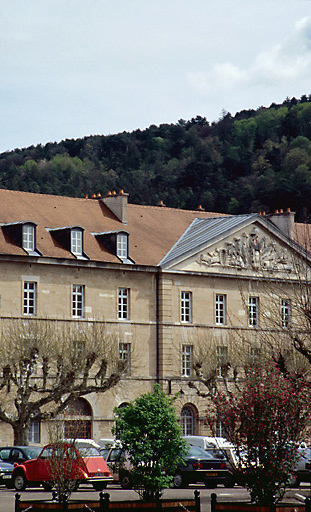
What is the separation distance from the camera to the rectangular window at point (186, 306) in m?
65.1

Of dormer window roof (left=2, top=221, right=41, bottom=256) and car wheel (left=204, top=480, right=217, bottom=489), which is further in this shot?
dormer window roof (left=2, top=221, right=41, bottom=256)

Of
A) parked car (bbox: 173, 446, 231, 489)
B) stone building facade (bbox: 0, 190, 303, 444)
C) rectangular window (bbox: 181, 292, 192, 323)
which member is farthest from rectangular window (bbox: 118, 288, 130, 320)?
parked car (bbox: 173, 446, 231, 489)

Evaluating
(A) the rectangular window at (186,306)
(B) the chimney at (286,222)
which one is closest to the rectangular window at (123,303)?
(A) the rectangular window at (186,306)

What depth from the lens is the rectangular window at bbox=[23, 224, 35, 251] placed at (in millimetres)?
59156

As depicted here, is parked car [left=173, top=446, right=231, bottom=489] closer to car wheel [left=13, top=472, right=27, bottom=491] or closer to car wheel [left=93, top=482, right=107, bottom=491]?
car wheel [left=93, top=482, right=107, bottom=491]

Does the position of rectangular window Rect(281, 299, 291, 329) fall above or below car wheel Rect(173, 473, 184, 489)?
above

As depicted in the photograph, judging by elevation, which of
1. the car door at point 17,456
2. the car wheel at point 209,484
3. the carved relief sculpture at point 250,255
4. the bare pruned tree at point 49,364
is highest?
the carved relief sculpture at point 250,255

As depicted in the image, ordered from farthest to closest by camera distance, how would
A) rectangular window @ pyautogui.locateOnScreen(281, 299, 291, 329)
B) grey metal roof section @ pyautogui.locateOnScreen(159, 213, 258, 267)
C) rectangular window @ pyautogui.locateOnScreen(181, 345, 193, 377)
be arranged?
grey metal roof section @ pyautogui.locateOnScreen(159, 213, 258, 267)
rectangular window @ pyautogui.locateOnScreen(181, 345, 193, 377)
rectangular window @ pyautogui.locateOnScreen(281, 299, 291, 329)

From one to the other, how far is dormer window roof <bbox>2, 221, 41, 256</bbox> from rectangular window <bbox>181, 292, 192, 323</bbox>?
10.1m

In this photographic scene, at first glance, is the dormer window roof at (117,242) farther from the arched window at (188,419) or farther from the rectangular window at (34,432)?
the rectangular window at (34,432)

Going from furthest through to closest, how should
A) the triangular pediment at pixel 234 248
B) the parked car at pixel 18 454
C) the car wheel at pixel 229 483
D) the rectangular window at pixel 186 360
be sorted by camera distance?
1. the triangular pediment at pixel 234 248
2. the rectangular window at pixel 186 360
3. the car wheel at pixel 229 483
4. the parked car at pixel 18 454

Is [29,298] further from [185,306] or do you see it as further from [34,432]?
[185,306]

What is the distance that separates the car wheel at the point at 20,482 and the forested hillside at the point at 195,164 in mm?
58601

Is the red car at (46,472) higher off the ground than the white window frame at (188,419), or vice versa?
the white window frame at (188,419)
